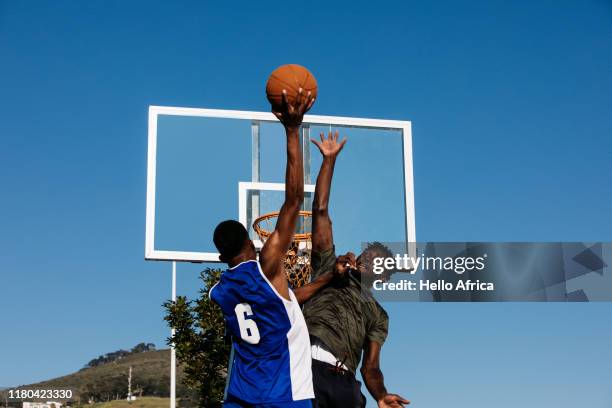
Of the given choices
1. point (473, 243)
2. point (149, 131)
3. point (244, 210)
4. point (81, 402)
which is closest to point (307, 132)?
point (244, 210)

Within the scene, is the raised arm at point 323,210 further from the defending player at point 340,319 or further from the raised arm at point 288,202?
the raised arm at point 288,202

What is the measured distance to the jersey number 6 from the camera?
194 inches

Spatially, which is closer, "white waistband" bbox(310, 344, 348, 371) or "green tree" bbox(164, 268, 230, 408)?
"white waistband" bbox(310, 344, 348, 371)

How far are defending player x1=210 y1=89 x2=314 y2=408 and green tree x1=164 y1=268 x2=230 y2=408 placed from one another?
45.2 ft

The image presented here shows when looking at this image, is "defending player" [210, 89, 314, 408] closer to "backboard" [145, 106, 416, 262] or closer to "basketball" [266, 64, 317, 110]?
"basketball" [266, 64, 317, 110]

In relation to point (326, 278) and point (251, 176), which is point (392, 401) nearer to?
point (326, 278)

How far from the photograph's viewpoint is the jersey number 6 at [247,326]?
194 inches

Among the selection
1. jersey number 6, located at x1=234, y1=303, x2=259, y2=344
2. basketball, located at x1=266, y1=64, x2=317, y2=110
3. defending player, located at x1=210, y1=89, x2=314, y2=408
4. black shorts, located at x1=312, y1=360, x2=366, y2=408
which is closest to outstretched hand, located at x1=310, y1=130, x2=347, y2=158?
basketball, located at x1=266, y1=64, x2=317, y2=110

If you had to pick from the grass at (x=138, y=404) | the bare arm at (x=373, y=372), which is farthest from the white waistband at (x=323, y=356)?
the grass at (x=138, y=404)

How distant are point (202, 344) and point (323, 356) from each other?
530 inches

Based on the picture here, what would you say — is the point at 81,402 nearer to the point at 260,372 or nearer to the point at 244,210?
the point at 244,210

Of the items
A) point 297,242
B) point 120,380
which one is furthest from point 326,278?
point 120,380

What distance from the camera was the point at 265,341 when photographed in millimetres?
4922

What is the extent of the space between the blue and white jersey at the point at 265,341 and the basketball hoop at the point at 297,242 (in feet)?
28.9
